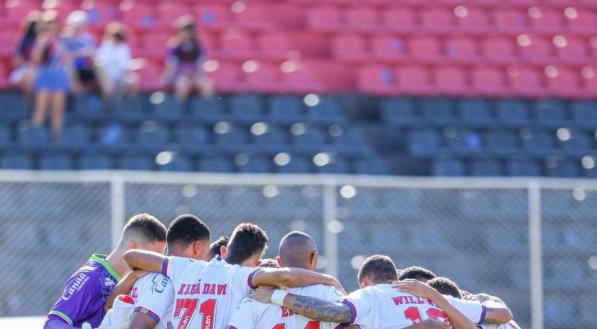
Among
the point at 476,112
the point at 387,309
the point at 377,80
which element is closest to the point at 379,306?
→ the point at 387,309

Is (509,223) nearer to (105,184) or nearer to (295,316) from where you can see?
(105,184)

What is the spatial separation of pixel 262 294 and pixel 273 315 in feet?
0.46

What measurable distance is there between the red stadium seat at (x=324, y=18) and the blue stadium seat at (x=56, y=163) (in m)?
4.91

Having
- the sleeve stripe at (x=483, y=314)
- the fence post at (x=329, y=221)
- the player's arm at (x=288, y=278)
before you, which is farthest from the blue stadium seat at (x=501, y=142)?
the player's arm at (x=288, y=278)

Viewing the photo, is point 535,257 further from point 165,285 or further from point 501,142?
point 165,285

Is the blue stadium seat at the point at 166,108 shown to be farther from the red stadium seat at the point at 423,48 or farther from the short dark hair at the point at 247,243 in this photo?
the short dark hair at the point at 247,243

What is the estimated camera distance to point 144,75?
1859cm

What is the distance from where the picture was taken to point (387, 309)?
8578 mm

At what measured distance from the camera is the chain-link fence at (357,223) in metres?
14.7

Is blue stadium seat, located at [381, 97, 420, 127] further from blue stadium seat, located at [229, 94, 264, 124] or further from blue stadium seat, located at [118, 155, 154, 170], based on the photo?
blue stadium seat, located at [118, 155, 154, 170]

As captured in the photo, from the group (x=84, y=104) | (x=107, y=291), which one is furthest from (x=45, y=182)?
(x=107, y=291)

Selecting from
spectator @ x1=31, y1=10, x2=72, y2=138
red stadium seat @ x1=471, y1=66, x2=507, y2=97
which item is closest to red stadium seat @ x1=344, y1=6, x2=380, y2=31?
red stadium seat @ x1=471, y1=66, x2=507, y2=97

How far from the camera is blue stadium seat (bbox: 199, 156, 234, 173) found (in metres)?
16.7

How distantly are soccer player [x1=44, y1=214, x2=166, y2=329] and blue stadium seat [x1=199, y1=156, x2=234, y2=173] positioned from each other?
23.7 feet
